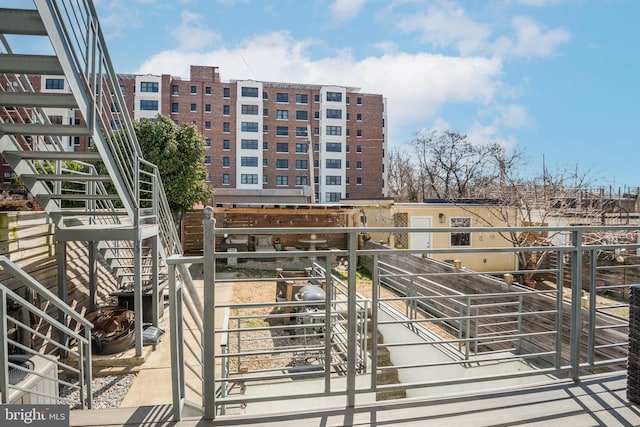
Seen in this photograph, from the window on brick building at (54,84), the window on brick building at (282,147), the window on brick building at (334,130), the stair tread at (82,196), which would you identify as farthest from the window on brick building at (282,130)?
the stair tread at (82,196)

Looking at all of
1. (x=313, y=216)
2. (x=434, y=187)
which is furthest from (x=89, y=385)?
(x=434, y=187)

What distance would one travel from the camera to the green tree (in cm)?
1391

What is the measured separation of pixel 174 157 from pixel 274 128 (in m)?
22.1

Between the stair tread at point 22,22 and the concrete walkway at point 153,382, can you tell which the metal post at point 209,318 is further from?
the stair tread at point 22,22

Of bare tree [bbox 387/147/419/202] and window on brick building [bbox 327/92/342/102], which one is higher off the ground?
window on brick building [bbox 327/92/342/102]

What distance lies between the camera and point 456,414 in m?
2.00

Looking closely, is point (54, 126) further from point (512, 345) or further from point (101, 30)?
point (512, 345)

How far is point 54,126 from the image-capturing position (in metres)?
3.40

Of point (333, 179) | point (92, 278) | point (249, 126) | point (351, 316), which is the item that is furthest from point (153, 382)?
point (333, 179)

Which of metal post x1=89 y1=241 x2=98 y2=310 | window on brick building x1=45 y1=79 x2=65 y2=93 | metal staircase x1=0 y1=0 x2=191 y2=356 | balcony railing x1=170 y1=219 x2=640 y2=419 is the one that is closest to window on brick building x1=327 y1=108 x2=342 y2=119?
window on brick building x1=45 y1=79 x2=65 y2=93

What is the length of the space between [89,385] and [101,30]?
3.42 meters

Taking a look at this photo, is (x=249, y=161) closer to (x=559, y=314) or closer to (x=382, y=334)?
(x=382, y=334)

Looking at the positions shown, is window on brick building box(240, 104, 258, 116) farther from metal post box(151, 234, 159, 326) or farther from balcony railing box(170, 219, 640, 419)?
metal post box(151, 234, 159, 326)

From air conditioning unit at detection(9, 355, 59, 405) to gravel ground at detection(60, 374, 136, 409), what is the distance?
1.06m
